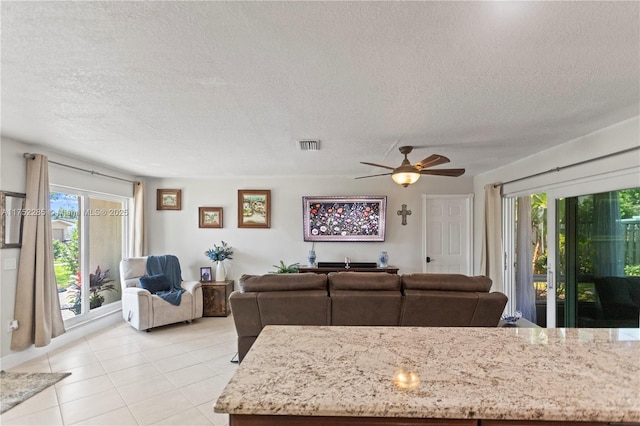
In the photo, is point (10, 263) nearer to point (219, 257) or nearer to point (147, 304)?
point (147, 304)

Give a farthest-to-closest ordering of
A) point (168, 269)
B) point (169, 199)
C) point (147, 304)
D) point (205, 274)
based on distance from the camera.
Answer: point (169, 199)
point (205, 274)
point (168, 269)
point (147, 304)

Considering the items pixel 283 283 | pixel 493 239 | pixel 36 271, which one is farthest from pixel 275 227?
pixel 493 239

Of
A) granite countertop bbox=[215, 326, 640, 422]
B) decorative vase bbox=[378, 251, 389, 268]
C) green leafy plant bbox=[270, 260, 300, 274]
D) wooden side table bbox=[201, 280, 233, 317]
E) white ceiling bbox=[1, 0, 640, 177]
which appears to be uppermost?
white ceiling bbox=[1, 0, 640, 177]

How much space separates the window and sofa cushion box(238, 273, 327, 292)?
274 centimetres

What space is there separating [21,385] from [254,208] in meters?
3.62

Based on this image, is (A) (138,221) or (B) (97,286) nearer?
(B) (97,286)

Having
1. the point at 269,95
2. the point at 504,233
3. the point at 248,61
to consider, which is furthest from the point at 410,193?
the point at 248,61

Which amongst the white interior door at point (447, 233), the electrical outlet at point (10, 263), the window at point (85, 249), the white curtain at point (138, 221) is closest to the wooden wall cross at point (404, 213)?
the white interior door at point (447, 233)

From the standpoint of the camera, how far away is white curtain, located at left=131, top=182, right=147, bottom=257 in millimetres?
5293

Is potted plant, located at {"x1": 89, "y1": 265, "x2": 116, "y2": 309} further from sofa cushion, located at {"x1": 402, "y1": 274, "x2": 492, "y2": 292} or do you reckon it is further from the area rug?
sofa cushion, located at {"x1": 402, "y1": 274, "x2": 492, "y2": 292}

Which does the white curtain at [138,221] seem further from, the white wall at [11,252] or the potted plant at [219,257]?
the white wall at [11,252]

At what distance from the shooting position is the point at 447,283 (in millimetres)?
2926

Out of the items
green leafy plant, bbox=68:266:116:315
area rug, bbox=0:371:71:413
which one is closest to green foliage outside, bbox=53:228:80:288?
green leafy plant, bbox=68:266:116:315

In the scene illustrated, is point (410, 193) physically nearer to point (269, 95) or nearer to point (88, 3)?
point (269, 95)
